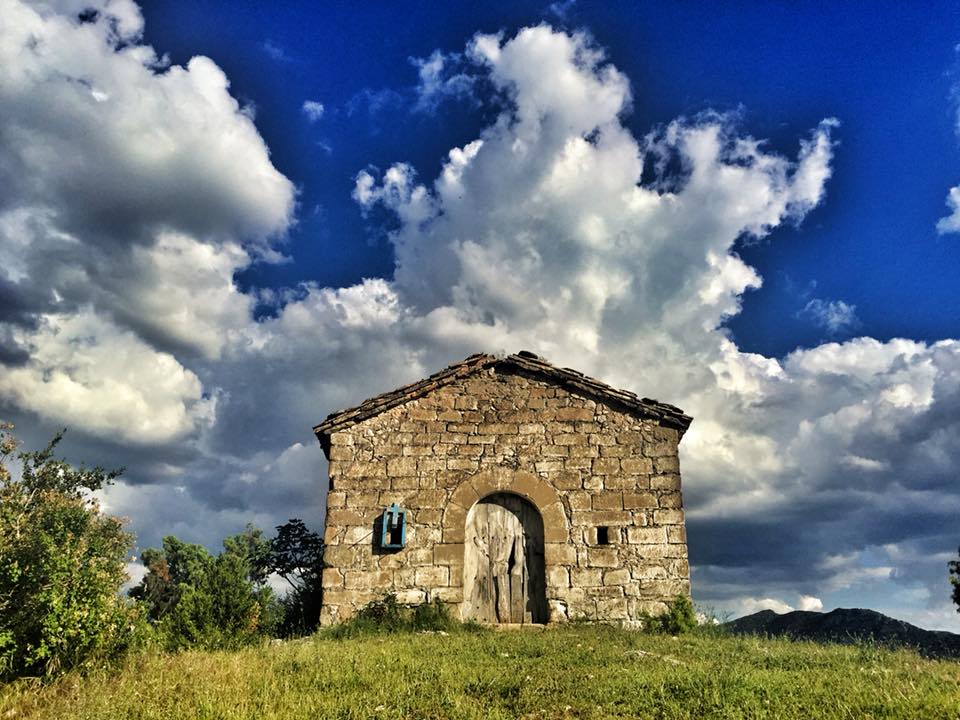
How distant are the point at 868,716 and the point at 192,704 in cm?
577

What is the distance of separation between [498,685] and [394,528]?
5.93 meters

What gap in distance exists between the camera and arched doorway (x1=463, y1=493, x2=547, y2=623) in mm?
12062

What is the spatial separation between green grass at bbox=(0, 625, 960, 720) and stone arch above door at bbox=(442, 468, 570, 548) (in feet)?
10.7

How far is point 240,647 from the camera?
915cm

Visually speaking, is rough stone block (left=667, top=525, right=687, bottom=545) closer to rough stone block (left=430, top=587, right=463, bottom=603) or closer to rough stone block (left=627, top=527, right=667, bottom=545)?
rough stone block (left=627, top=527, right=667, bottom=545)

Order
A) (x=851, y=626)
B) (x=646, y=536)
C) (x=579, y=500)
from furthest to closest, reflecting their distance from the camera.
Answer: (x=851, y=626)
(x=579, y=500)
(x=646, y=536)

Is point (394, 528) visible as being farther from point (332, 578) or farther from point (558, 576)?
point (558, 576)

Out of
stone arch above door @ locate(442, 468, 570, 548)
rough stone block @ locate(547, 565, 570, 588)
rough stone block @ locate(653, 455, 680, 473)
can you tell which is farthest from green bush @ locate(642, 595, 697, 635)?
rough stone block @ locate(653, 455, 680, 473)

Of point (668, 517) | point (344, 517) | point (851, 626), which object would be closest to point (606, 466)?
point (668, 517)

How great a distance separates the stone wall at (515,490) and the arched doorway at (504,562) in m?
0.23

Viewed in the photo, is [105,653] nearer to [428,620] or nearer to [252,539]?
[428,620]

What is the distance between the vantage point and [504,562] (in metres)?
12.3

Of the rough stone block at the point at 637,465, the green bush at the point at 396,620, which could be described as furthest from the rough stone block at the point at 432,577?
the rough stone block at the point at 637,465

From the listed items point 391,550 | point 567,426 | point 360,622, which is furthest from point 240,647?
point 567,426
